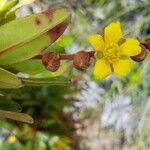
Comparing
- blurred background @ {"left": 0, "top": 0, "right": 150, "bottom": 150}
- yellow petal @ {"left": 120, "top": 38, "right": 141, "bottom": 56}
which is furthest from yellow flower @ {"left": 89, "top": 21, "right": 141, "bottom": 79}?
blurred background @ {"left": 0, "top": 0, "right": 150, "bottom": 150}

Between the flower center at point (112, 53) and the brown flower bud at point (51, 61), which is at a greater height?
the flower center at point (112, 53)

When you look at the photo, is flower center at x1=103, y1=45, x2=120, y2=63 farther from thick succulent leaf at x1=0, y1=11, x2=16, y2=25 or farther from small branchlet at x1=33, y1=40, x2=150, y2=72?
thick succulent leaf at x1=0, y1=11, x2=16, y2=25

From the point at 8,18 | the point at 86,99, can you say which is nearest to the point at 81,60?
the point at 8,18

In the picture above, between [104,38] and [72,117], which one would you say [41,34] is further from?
[72,117]

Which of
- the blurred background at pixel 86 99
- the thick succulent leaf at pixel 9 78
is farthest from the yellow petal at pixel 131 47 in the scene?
the blurred background at pixel 86 99

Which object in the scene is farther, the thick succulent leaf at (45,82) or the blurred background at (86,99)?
the blurred background at (86,99)

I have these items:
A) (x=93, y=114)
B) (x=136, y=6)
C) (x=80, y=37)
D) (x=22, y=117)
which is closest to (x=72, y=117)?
(x=93, y=114)

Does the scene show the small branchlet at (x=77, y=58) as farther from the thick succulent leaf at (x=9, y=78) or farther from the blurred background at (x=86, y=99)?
the blurred background at (x=86, y=99)
